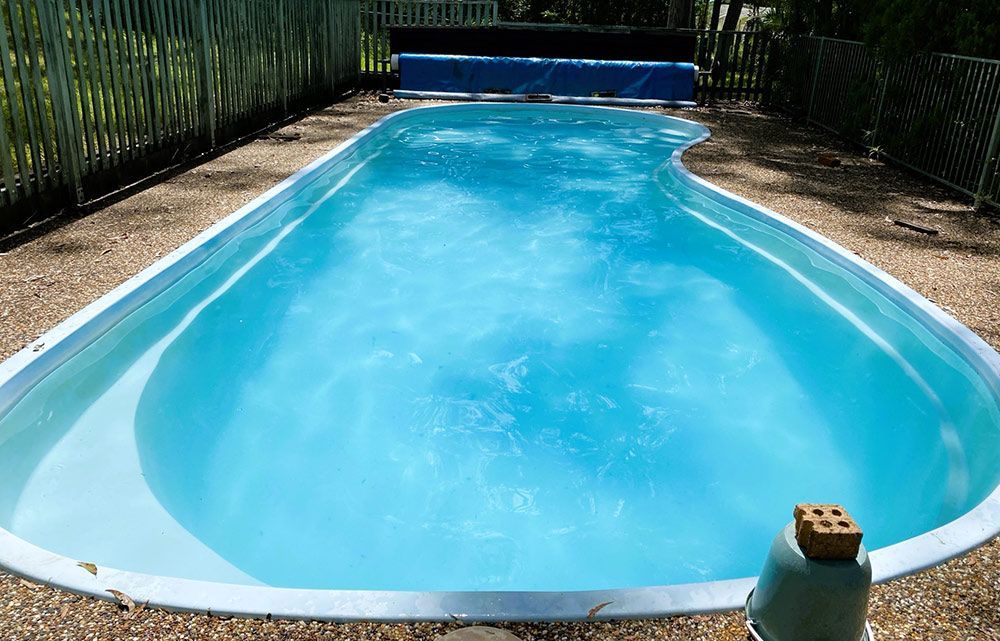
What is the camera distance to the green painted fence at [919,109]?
304 inches

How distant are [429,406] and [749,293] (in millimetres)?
3170

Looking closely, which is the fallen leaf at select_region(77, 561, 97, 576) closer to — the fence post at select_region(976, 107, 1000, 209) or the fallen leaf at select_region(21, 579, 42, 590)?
the fallen leaf at select_region(21, 579, 42, 590)

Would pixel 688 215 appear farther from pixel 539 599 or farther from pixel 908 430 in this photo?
pixel 539 599

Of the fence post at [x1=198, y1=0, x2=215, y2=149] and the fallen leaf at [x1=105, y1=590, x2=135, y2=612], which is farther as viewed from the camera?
the fence post at [x1=198, y1=0, x2=215, y2=149]

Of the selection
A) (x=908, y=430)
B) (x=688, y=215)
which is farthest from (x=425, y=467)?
(x=688, y=215)

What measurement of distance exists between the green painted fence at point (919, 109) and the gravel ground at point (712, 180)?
294 mm

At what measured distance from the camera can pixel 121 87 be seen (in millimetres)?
6773

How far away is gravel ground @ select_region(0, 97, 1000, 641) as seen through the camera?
7.14ft

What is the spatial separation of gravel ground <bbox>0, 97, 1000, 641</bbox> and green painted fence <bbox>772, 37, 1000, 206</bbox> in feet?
0.97

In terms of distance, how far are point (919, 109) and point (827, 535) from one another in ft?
28.7

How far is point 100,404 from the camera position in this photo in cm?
404

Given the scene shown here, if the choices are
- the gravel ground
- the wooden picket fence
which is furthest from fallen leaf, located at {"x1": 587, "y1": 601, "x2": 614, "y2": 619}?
the wooden picket fence

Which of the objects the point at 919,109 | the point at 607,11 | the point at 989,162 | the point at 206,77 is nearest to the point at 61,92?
the point at 206,77

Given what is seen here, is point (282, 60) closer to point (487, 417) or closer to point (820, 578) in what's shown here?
point (487, 417)
